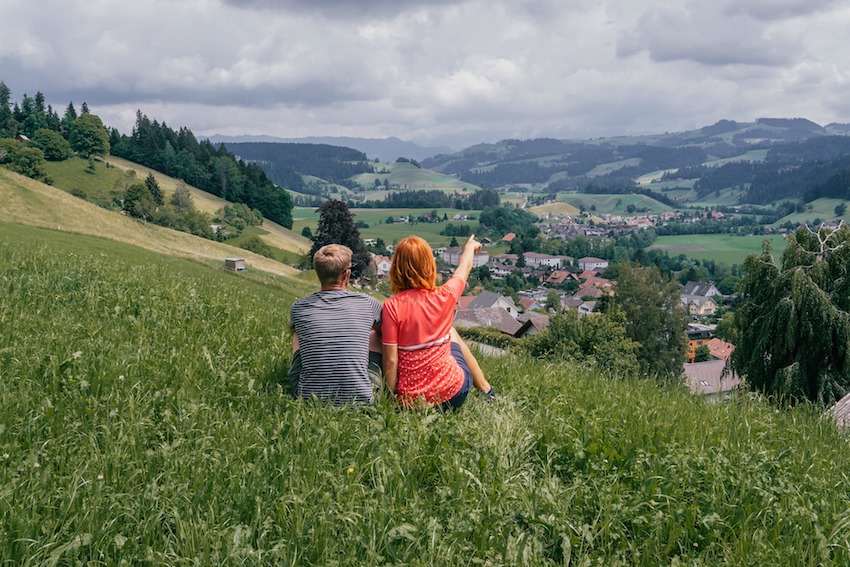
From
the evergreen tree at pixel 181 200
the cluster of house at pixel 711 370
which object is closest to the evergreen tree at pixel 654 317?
the cluster of house at pixel 711 370

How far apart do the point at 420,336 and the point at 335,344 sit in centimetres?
71

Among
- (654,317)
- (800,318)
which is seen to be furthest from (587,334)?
(800,318)

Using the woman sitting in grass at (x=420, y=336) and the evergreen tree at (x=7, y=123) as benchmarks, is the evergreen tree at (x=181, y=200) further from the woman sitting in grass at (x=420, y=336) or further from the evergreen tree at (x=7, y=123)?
the woman sitting in grass at (x=420, y=336)

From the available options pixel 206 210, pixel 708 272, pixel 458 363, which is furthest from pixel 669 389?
pixel 708 272

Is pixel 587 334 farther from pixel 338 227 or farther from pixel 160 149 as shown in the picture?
pixel 160 149

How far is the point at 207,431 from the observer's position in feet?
13.7

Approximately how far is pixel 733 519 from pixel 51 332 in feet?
18.9

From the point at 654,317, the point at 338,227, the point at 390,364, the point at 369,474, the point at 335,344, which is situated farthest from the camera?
the point at 338,227

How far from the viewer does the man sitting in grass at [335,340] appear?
16.8 ft

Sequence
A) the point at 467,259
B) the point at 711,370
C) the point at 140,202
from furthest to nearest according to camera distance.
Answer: the point at 140,202, the point at 711,370, the point at 467,259

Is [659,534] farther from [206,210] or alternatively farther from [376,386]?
[206,210]

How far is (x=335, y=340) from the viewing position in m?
5.24

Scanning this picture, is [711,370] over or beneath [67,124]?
beneath

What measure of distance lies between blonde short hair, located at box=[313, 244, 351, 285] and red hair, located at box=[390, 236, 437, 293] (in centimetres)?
43
